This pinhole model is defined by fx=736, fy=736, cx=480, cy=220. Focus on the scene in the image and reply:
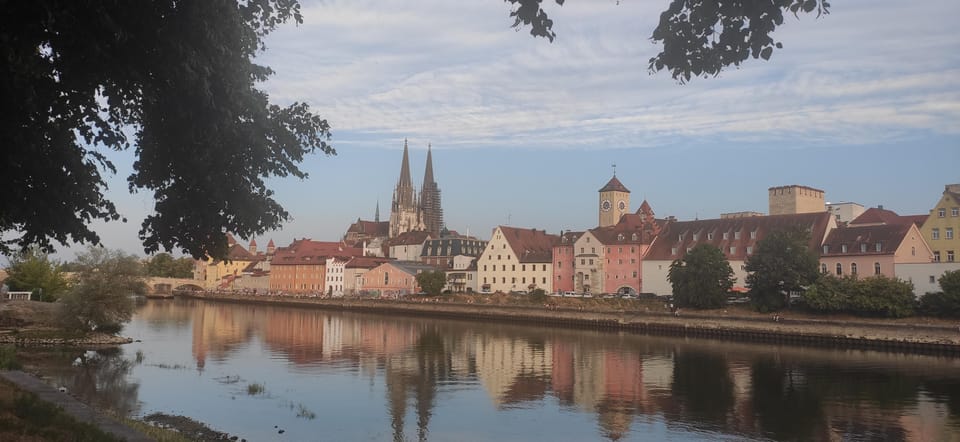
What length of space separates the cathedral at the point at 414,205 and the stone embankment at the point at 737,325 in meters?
75.7

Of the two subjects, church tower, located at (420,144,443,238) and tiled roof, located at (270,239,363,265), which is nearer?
tiled roof, located at (270,239,363,265)

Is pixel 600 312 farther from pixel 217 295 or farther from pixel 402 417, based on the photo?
pixel 217 295

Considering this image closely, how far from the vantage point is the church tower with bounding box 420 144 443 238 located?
157 metres

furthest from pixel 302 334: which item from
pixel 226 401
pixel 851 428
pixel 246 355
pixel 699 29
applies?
pixel 699 29

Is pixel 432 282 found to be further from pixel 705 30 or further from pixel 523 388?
pixel 705 30

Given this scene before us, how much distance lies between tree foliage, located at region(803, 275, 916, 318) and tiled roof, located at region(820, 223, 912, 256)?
855cm

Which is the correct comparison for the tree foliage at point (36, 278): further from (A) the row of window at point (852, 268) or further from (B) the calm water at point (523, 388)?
(A) the row of window at point (852, 268)

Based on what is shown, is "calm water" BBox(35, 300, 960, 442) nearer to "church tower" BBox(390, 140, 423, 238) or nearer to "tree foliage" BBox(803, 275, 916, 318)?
"tree foliage" BBox(803, 275, 916, 318)

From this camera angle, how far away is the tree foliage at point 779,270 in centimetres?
5050

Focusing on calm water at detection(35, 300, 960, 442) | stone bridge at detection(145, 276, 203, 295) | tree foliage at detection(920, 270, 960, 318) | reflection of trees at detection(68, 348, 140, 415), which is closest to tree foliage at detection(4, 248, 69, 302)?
calm water at detection(35, 300, 960, 442)

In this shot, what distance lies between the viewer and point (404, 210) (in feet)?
497

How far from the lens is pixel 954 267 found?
1937 inches

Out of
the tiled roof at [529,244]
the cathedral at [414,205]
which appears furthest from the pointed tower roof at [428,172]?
the tiled roof at [529,244]

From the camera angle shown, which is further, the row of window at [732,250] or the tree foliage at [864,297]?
the row of window at [732,250]
